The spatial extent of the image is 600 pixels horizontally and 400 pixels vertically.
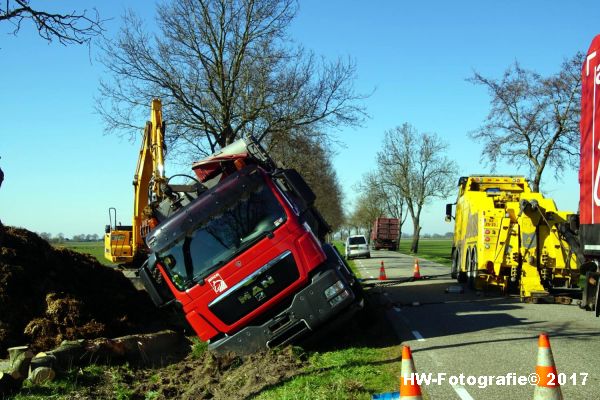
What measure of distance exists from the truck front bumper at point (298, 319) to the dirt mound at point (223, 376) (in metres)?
0.15

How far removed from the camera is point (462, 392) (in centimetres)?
680

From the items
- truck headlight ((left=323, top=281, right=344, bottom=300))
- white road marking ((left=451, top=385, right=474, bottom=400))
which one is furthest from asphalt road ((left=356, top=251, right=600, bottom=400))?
truck headlight ((left=323, top=281, right=344, bottom=300))

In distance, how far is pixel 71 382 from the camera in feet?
27.7

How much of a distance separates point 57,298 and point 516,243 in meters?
10.7

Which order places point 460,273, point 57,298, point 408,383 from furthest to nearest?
point 460,273
point 57,298
point 408,383

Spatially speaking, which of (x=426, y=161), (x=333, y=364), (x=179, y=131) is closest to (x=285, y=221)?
(x=333, y=364)

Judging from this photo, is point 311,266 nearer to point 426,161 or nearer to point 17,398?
point 17,398

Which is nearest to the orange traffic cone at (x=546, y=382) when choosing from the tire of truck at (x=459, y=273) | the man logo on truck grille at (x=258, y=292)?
the man logo on truck grille at (x=258, y=292)

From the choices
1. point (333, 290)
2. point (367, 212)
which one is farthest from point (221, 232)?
point (367, 212)

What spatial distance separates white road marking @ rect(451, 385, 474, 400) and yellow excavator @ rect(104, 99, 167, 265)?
10033 millimetres

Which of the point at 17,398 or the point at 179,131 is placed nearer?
the point at 17,398

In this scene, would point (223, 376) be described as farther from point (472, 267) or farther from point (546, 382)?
point (472, 267)

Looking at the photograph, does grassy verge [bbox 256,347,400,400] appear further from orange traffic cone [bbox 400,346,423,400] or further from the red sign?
the red sign

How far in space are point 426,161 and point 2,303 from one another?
57280 mm
